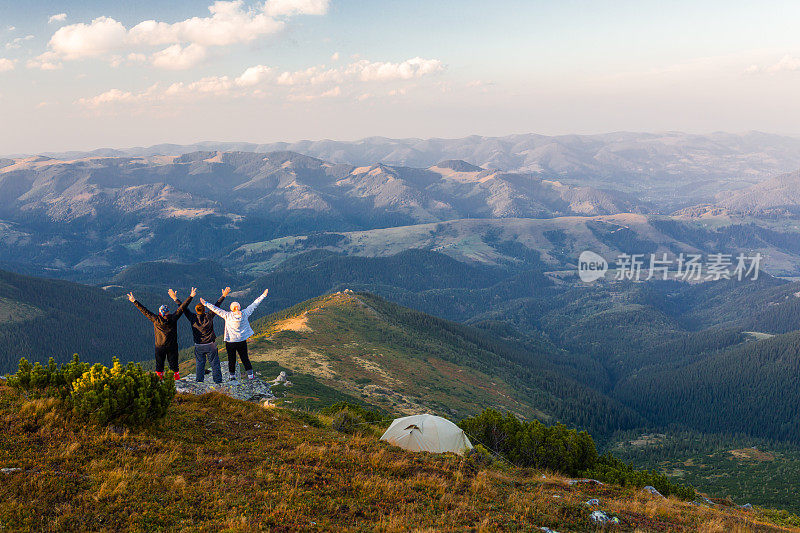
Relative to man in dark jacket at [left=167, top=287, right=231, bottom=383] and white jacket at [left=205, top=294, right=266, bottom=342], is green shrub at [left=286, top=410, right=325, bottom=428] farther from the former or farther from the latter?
white jacket at [left=205, top=294, right=266, bottom=342]

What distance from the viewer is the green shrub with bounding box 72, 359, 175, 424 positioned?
19203mm

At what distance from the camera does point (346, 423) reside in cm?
3219

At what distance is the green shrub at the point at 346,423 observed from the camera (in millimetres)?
30625

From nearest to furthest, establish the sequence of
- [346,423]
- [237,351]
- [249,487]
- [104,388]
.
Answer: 1. [249,487]
2. [104,388]
3. [237,351]
4. [346,423]

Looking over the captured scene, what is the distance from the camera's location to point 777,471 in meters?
148

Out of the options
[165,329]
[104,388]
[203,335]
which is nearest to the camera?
[104,388]

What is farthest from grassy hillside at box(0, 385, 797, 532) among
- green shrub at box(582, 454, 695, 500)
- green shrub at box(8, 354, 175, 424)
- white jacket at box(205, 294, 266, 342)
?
green shrub at box(582, 454, 695, 500)

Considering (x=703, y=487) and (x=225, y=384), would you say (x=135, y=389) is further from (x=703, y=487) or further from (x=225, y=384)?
(x=703, y=487)

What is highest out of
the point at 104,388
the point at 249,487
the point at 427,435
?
the point at 104,388

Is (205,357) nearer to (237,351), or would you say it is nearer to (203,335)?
(237,351)

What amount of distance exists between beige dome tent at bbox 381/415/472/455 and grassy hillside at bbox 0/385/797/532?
9.37 metres

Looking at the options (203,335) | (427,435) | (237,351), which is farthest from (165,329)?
(427,435)

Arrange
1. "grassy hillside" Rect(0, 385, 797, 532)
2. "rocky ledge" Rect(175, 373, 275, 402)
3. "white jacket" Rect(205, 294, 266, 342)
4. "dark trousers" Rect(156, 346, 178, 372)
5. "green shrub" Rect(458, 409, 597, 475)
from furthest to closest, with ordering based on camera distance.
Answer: "green shrub" Rect(458, 409, 597, 475), "rocky ledge" Rect(175, 373, 275, 402), "white jacket" Rect(205, 294, 266, 342), "dark trousers" Rect(156, 346, 178, 372), "grassy hillside" Rect(0, 385, 797, 532)

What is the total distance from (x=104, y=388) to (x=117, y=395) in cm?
66
